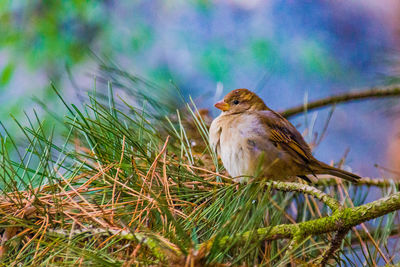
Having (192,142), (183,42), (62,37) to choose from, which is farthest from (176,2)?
(192,142)

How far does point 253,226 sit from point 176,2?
1.78 m

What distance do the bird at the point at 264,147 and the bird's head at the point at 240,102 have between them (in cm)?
3

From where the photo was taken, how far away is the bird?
861mm

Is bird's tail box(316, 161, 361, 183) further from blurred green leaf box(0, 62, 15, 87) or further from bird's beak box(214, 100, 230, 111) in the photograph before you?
blurred green leaf box(0, 62, 15, 87)

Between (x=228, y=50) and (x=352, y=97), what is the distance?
947mm

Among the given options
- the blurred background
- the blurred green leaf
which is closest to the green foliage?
the blurred background

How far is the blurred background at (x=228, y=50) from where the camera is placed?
69.3 inches

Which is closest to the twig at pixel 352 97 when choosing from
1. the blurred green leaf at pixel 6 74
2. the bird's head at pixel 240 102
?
the bird's head at pixel 240 102

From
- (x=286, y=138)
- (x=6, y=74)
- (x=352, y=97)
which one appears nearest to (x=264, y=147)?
(x=286, y=138)

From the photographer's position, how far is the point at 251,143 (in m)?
0.91

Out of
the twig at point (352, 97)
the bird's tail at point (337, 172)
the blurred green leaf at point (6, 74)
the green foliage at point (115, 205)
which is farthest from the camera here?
the blurred green leaf at point (6, 74)

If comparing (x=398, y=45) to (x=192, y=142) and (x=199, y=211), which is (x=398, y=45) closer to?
(x=192, y=142)

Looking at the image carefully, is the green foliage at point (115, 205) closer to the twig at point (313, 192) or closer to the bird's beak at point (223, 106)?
the twig at point (313, 192)

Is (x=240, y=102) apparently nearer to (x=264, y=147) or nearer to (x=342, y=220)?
(x=264, y=147)
